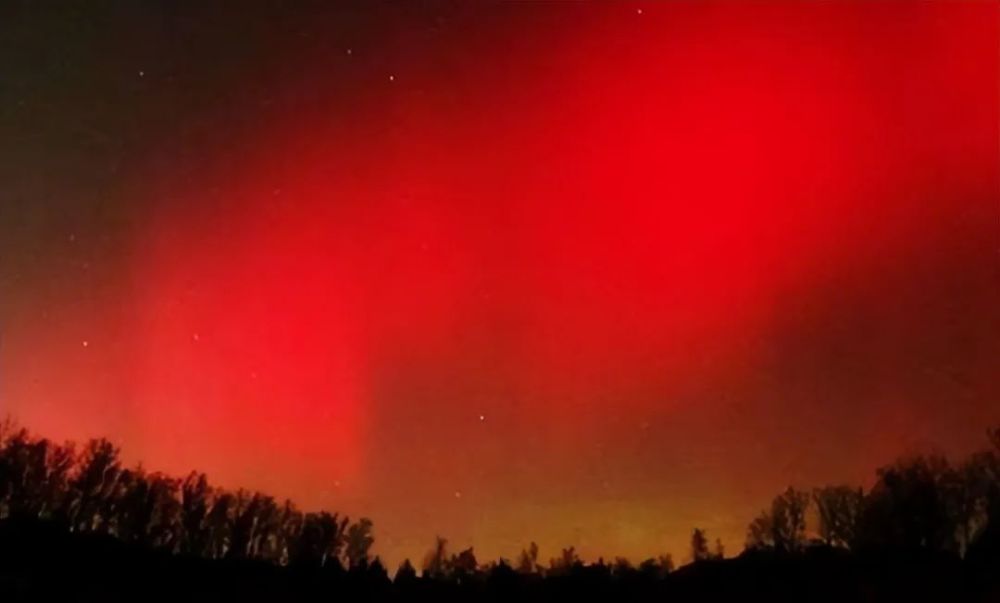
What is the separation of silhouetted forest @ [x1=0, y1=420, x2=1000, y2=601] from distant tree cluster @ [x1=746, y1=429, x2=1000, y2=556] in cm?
1

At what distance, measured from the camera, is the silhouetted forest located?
26.7 ft

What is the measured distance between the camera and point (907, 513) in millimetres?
9031

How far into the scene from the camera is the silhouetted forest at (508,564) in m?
8.15

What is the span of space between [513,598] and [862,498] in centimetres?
302

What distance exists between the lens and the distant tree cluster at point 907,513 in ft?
28.3

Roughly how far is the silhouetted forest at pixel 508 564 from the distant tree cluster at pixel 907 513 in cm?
1

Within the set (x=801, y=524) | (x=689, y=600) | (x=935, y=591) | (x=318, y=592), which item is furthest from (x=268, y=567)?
(x=935, y=591)

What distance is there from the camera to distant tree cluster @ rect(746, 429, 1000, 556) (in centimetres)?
863

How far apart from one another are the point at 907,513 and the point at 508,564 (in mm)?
3306

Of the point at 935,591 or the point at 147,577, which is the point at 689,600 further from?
the point at 147,577

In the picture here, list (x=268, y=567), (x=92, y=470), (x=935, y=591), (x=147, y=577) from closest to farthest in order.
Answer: (x=935, y=591), (x=147, y=577), (x=268, y=567), (x=92, y=470)

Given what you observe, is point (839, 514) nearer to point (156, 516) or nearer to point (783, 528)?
point (783, 528)

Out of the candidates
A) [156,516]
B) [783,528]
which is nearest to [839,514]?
[783,528]

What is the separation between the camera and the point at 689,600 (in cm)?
846
